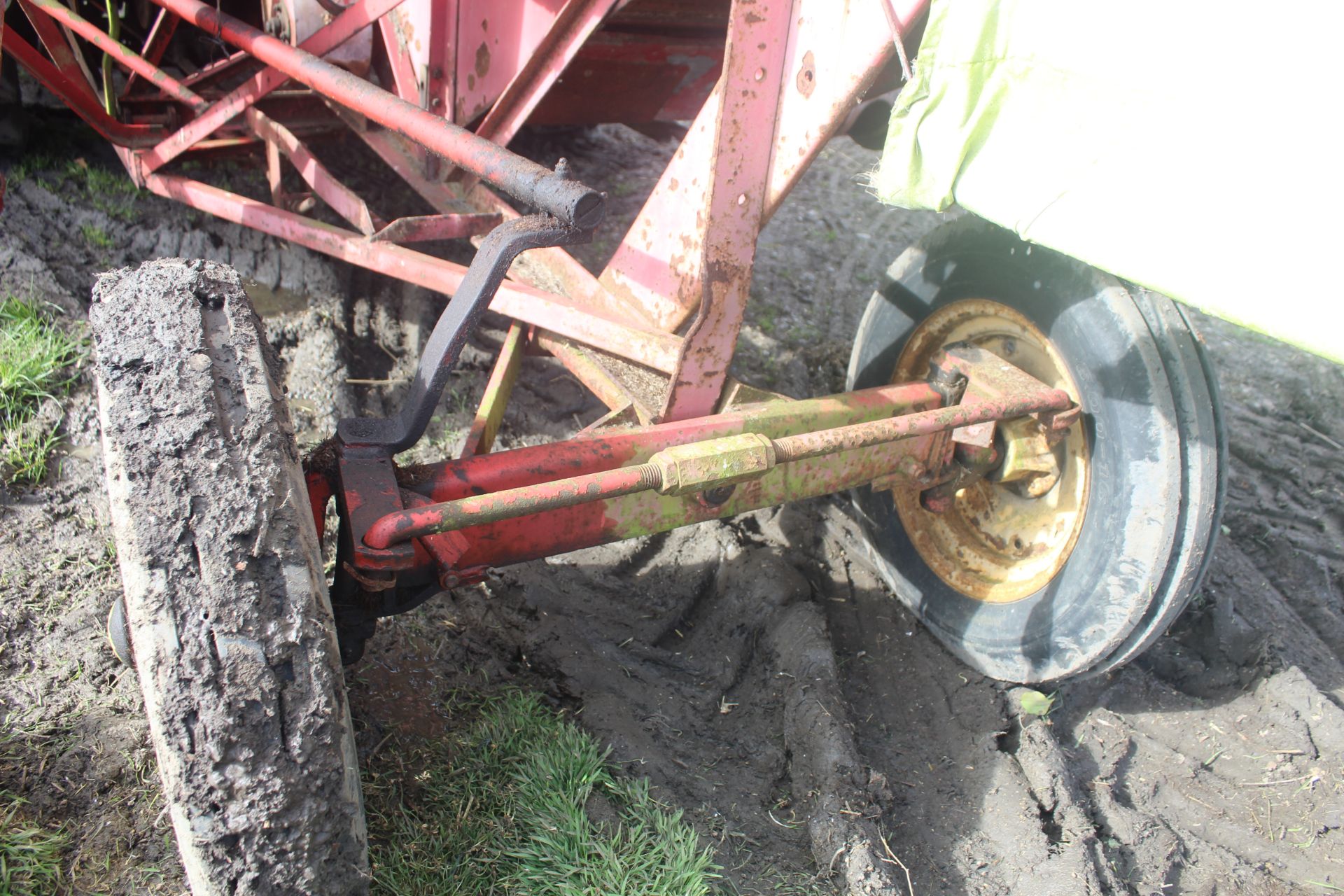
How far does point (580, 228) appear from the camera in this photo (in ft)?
5.79

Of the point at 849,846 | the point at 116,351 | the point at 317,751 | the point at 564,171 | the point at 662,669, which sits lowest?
the point at 662,669

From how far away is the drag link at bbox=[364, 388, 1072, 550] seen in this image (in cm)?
163

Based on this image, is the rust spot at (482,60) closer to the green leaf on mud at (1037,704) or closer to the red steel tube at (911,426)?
the red steel tube at (911,426)

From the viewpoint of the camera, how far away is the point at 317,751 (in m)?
1.42

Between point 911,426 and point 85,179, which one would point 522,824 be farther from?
point 85,179

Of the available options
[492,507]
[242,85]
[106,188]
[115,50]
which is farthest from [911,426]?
[106,188]

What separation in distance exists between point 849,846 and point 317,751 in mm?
1232

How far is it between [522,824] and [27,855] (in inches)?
37.5

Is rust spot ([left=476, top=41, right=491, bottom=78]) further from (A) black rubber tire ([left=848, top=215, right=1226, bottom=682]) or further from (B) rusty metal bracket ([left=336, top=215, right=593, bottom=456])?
(A) black rubber tire ([left=848, top=215, right=1226, bottom=682])

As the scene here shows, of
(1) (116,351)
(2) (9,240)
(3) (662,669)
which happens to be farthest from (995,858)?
(2) (9,240)

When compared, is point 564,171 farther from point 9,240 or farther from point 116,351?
point 9,240

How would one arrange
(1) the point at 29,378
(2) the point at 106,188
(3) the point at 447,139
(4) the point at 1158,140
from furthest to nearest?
(2) the point at 106,188, (1) the point at 29,378, (3) the point at 447,139, (4) the point at 1158,140

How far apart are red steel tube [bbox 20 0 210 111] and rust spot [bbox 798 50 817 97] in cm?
234

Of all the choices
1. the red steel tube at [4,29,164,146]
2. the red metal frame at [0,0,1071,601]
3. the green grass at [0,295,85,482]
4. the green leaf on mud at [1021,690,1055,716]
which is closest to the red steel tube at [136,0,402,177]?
the red metal frame at [0,0,1071,601]
